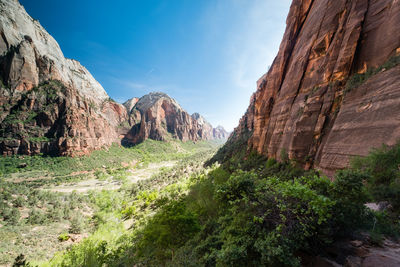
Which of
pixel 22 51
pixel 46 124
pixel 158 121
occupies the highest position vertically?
pixel 22 51

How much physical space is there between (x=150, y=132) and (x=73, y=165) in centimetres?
6610

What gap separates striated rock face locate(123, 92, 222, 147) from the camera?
11306cm

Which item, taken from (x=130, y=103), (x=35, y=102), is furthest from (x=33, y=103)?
(x=130, y=103)

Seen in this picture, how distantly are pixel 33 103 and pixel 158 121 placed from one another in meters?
71.8

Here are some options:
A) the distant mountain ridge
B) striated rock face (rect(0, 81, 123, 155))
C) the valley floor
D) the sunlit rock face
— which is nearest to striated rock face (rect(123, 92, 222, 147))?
the distant mountain ridge

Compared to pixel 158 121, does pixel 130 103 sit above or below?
above

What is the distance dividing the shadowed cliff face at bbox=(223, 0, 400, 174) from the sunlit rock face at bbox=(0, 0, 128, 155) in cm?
7430

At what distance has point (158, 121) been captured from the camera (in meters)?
121

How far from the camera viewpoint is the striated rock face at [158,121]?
11306cm

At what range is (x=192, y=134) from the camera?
146625mm

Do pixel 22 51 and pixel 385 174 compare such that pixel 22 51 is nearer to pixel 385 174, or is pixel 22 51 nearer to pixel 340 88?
pixel 340 88

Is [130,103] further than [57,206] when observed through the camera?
Yes

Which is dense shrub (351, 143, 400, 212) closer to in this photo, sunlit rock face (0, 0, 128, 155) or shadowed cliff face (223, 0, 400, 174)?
shadowed cliff face (223, 0, 400, 174)

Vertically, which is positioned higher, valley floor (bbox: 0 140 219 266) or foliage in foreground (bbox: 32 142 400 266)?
foliage in foreground (bbox: 32 142 400 266)
